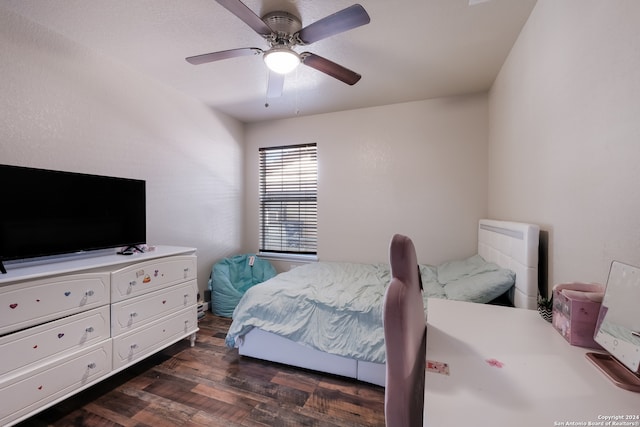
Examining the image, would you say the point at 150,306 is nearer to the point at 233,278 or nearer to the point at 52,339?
the point at 52,339

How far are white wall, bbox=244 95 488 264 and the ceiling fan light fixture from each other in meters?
1.74

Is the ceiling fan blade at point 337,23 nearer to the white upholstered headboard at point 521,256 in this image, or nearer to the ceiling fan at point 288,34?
the ceiling fan at point 288,34

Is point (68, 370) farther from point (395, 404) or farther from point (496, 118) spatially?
point (496, 118)

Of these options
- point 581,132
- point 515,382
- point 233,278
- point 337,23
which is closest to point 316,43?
point 337,23

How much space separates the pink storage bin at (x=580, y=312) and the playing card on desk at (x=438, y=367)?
54cm

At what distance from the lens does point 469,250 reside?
114 inches

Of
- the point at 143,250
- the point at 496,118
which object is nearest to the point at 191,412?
the point at 143,250

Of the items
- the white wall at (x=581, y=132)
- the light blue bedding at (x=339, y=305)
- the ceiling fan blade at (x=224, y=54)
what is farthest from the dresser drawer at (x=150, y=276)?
the white wall at (x=581, y=132)

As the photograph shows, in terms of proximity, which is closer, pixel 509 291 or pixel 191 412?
pixel 191 412

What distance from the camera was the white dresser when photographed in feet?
4.33

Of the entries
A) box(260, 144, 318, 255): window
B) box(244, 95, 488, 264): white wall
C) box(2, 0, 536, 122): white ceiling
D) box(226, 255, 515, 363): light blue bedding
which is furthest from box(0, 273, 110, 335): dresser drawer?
box(244, 95, 488, 264): white wall

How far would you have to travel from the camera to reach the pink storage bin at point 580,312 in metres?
0.91

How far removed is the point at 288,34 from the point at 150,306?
7.28 ft

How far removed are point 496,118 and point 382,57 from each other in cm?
130
